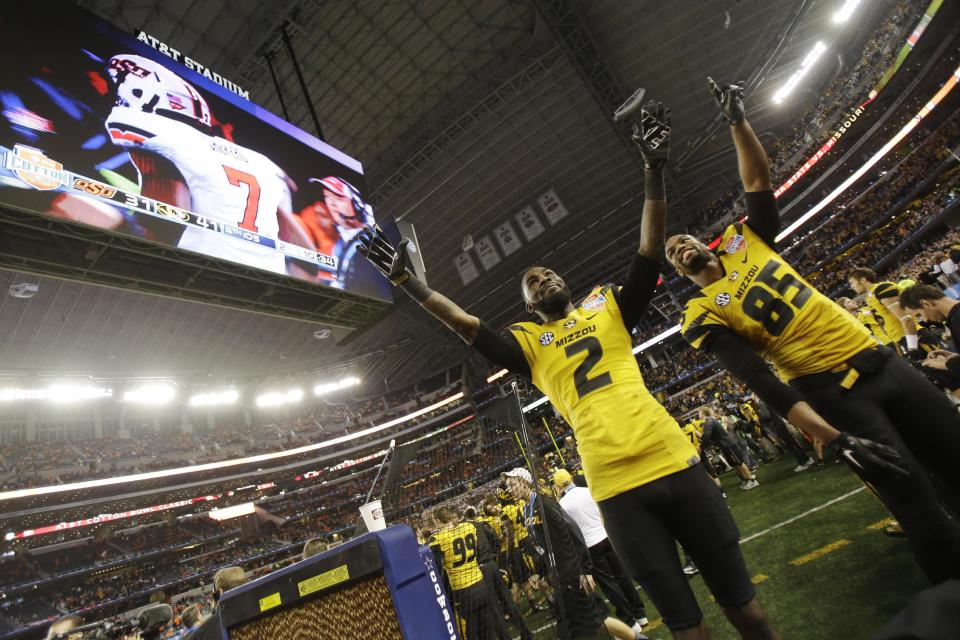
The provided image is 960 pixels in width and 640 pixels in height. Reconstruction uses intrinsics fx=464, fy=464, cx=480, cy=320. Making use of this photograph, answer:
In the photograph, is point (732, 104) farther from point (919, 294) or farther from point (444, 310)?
point (919, 294)

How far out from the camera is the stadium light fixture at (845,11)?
19.1 meters

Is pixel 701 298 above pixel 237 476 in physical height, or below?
below

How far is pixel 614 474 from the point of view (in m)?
1.92

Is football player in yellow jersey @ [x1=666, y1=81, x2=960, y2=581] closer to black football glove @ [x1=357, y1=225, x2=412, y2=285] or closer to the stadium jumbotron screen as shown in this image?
black football glove @ [x1=357, y1=225, x2=412, y2=285]

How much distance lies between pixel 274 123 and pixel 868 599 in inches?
406

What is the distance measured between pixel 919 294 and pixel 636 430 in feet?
12.0

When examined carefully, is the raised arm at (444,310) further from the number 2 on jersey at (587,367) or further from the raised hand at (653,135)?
the raised hand at (653,135)

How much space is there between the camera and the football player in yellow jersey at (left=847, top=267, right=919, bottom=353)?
202 inches

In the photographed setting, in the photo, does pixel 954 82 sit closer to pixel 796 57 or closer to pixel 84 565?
pixel 796 57

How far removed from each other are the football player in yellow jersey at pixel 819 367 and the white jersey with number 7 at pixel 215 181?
6263 mm

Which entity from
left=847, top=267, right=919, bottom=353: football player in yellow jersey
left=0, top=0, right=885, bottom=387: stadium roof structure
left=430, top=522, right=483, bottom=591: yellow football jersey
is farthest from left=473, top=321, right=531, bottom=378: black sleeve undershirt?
left=0, top=0, right=885, bottom=387: stadium roof structure

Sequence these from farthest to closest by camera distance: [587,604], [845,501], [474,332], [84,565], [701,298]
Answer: [84,565]
[845,501]
[587,604]
[701,298]
[474,332]

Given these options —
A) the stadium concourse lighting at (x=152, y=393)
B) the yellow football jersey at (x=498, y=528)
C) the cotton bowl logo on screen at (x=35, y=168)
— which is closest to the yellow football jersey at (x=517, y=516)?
the yellow football jersey at (x=498, y=528)

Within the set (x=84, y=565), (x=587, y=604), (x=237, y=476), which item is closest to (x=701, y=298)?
(x=587, y=604)
